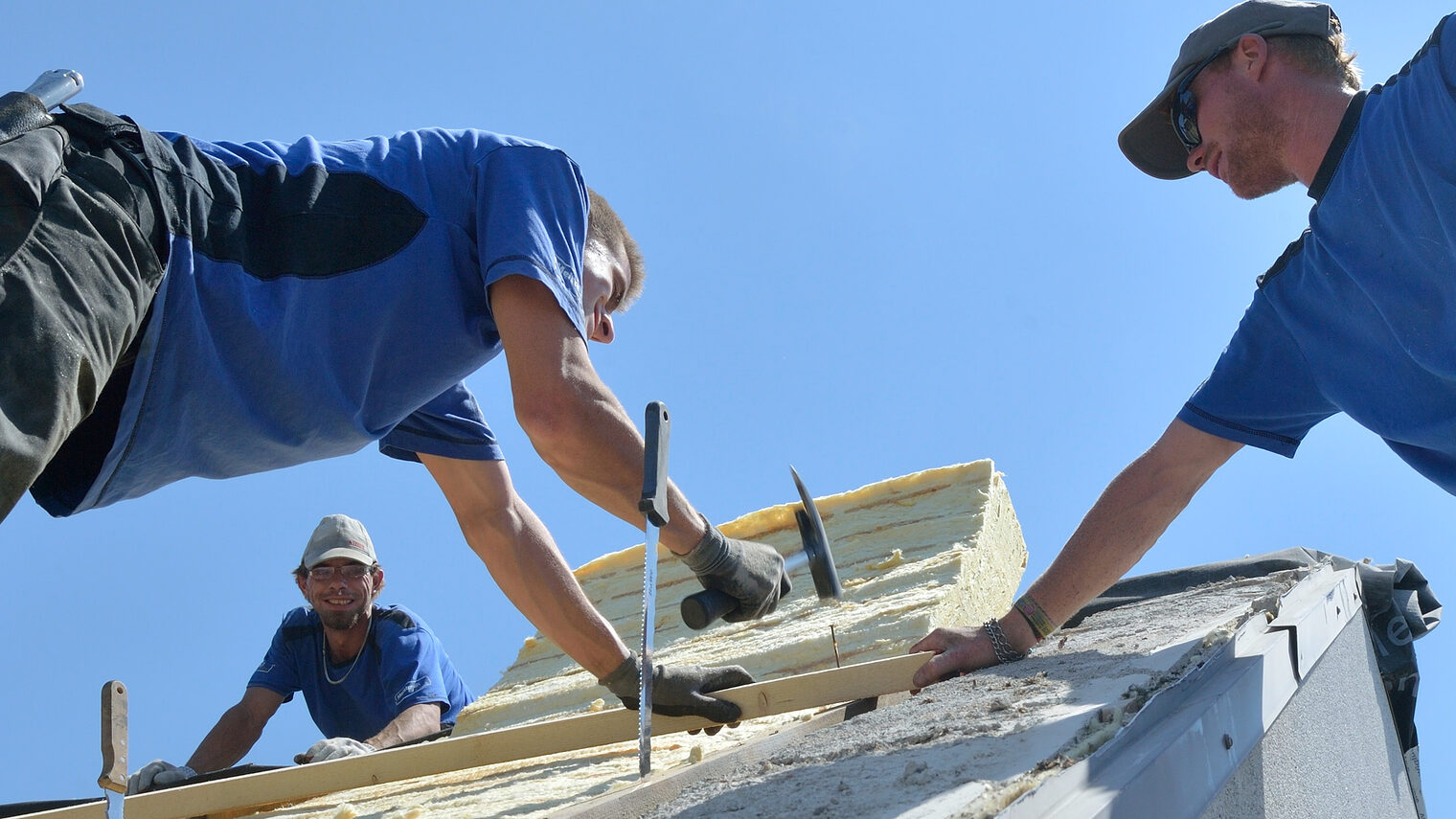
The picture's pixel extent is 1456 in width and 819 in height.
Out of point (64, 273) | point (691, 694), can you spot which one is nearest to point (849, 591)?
point (691, 694)

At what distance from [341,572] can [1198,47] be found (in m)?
4.25

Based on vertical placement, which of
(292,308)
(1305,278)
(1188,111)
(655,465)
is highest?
(1188,111)

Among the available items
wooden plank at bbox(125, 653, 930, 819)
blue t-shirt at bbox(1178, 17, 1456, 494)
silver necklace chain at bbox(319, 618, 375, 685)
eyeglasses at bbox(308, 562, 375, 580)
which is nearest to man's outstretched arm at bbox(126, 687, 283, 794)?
silver necklace chain at bbox(319, 618, 375, 685)

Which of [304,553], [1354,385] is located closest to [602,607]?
[304,553]

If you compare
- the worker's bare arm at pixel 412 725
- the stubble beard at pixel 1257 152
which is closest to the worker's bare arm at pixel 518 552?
the worker's bare arm at pixel 412 725

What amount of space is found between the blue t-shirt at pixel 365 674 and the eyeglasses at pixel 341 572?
0.68 ft

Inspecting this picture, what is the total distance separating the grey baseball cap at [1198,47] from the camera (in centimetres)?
270

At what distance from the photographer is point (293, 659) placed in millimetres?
5148

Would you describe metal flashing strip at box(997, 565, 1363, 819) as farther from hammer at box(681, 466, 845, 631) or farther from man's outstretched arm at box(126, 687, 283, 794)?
man's outstretched arm at box(126, 687, 283, 794)

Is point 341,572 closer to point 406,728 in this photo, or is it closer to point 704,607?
point 406,728

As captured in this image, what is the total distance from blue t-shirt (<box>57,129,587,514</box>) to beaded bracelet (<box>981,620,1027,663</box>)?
1.25 meters

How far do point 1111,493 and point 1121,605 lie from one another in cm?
95

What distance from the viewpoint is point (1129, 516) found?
9.43 ft

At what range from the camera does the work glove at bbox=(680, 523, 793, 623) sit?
249 centimetres
